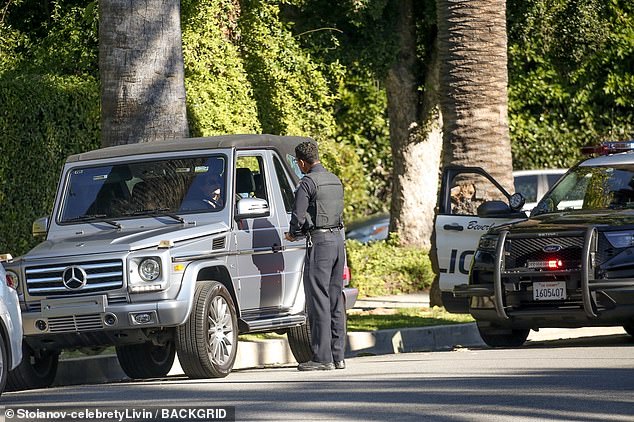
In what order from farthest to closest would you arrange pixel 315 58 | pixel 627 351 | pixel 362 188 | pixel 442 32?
1. pixel 362 188
2. pixel 315 58
3. pixel 442 32
4. pixel 627 351

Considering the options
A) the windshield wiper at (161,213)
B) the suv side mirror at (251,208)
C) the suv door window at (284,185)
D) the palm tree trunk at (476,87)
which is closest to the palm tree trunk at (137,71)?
the suv door window at (284,185)

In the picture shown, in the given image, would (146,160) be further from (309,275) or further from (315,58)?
(315,58)

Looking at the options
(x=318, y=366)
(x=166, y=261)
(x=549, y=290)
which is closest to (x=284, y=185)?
(x=318, y=366)

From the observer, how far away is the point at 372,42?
80.8ft

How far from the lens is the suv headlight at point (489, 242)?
13.9 metres

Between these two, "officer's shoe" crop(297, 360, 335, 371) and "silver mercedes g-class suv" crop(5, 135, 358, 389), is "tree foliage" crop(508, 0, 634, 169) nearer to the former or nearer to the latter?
"silver mercedes g-class suv" crop(5, 135, 358, 389)

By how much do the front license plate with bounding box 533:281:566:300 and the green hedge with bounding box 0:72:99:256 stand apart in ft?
22.2

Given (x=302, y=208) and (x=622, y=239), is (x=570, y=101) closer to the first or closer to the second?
(x=622, y=239)

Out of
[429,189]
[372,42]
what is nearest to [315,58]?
[372,42]

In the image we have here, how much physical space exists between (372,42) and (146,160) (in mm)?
11873

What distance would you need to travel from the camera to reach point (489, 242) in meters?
14.0

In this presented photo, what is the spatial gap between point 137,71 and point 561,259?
5.09 metres

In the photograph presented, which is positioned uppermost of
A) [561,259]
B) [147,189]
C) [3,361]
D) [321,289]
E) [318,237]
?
[147,189]

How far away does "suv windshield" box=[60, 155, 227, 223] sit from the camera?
12.9m
